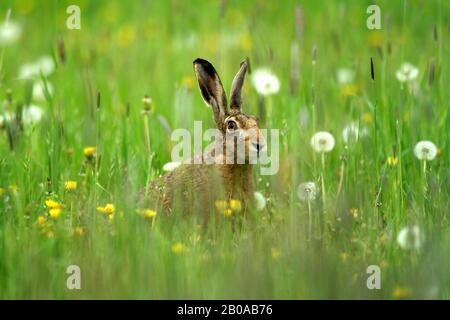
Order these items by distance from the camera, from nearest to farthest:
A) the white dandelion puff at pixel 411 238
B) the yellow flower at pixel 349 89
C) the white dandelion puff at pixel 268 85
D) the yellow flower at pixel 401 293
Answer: the yellow flower at pixel 401 293 < the white dandelion puff at pixel 411 238 < the white dandelion puff at pixel 268 85 < the yellow flower at pixel 349 89

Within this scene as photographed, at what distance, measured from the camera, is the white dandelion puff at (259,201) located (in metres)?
5.28

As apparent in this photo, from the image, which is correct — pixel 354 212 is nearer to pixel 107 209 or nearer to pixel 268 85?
pixel 107 209

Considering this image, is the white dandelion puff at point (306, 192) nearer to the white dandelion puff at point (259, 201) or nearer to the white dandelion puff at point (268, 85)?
the white dandelion puff at point (259, 201)

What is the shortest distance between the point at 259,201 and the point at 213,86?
0.78 metres

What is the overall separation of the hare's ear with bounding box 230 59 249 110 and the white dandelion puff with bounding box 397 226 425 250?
1.46m

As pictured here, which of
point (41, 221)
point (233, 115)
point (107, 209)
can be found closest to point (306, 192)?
point (233, 115)

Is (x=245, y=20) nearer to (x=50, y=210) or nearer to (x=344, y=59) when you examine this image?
(x=344, y=59)

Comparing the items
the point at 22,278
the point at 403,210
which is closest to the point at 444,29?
the point at 403,210

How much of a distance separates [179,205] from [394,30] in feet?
18.3

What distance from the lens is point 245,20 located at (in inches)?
403

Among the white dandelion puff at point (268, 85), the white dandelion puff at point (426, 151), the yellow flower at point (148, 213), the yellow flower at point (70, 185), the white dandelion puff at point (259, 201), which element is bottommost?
the yellow flower at point (148, 213)

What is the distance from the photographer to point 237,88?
556 centimetres

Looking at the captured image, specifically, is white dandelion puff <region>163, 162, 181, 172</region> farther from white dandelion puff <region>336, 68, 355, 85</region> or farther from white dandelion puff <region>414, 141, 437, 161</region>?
white dandelion puff <region>336, 68, 355, 85</region>

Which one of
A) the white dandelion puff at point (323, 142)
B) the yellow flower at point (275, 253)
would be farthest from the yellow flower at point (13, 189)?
the white dandelion puff at point (323, 142)
